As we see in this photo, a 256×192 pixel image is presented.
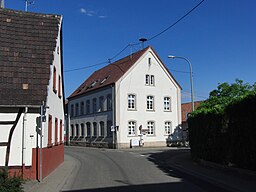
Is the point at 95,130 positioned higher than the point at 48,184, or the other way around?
the point at 95,130

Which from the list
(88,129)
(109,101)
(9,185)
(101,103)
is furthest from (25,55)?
(88,129)

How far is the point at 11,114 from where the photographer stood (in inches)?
508

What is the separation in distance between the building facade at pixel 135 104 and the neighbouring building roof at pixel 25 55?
76.2ft

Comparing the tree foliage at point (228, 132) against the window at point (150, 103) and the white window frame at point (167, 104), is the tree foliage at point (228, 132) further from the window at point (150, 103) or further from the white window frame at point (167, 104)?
the white window frame at point (167, 104)

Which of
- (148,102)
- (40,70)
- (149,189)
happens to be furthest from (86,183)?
(148,102)

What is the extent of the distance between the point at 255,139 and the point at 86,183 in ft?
20.4

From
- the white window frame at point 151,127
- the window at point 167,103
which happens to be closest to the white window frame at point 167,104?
the window at point 167,103

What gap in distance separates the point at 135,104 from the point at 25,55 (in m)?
26.9

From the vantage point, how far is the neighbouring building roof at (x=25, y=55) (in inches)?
512

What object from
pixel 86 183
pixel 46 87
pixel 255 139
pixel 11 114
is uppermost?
pixel 46 87

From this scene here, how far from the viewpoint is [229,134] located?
14516 millimetres

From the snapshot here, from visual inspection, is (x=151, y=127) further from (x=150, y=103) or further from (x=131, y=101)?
(x=131, y=101)

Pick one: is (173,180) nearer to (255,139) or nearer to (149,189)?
(149,189)

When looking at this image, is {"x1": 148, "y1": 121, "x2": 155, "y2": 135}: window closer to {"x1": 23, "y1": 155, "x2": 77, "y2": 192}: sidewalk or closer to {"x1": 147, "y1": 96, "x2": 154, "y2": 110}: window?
{"x1": 147, "y1": 96, "x2": 154, "y2": 110}: window
